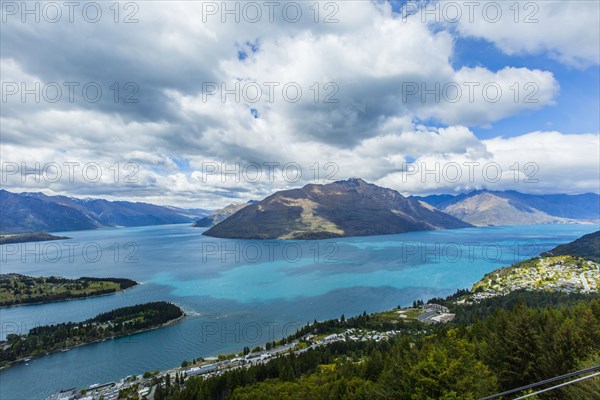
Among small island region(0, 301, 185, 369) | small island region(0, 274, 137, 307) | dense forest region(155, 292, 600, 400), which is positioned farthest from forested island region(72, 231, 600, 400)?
small island region(0, 274, 137, 307)

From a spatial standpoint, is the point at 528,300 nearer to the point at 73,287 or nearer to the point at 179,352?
the point at 179,352

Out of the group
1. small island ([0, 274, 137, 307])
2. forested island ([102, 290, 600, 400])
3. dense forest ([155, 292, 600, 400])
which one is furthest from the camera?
small island ([0, 274, 137, 307])

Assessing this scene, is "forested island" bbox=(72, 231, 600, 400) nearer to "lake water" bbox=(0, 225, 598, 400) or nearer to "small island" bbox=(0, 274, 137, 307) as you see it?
"lake water" bbox=(0, 225, 598, 400)

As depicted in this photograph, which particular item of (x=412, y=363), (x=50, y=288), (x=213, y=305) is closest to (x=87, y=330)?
(x=213, y=305)

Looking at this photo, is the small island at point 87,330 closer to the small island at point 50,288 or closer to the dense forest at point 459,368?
the small island at point 50,288

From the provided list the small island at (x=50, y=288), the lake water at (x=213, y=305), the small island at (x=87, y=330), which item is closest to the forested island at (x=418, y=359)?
the lake water at (x=213, y=305)

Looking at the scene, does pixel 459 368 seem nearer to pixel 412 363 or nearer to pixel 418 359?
pixel 418 359
